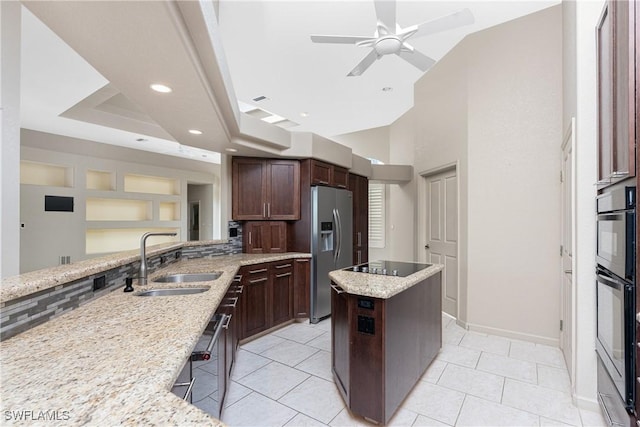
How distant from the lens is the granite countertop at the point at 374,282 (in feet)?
6.15

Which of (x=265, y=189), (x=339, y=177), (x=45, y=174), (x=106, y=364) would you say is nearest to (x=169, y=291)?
(x=106, y=364)

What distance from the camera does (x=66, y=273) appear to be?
1429mm

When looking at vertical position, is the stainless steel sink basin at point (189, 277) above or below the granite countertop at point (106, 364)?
below

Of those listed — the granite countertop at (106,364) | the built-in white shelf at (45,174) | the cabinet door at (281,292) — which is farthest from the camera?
the built-in white shelf at (45,174)

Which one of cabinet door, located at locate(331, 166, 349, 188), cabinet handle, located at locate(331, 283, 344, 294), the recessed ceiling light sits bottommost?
cabinet handle, located at locate(331, 283, 344, 294)

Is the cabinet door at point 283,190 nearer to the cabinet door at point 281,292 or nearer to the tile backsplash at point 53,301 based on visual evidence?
the cabinet door at point 281,292

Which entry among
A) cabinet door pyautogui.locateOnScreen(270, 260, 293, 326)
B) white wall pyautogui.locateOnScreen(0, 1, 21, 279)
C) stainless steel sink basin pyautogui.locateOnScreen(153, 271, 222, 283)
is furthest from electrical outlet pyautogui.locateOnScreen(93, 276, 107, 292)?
cabinet door pyautogui.locateOnScreen(270, 260, 293, 326)

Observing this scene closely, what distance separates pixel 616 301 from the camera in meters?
1.60

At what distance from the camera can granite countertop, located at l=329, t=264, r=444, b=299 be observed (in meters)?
1.87

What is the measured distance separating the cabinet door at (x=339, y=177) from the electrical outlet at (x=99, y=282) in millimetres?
2971

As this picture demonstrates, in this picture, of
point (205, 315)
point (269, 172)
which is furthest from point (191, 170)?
point (205, 315)

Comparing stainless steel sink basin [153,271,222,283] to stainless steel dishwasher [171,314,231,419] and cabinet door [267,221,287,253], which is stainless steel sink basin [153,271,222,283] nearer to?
stainless steel dishwasher [171,314,231,419]

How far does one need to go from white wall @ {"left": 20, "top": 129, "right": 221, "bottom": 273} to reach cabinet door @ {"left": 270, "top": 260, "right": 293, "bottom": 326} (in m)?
4.16

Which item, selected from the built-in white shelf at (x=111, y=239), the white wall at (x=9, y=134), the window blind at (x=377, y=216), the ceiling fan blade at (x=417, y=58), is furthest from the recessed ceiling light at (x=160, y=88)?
the window blind at (x=377, y=216)
